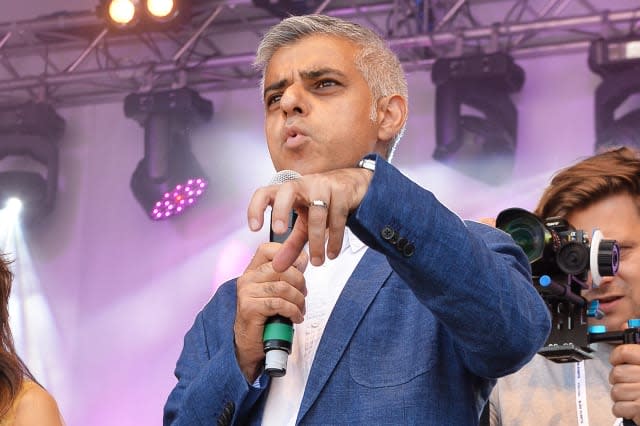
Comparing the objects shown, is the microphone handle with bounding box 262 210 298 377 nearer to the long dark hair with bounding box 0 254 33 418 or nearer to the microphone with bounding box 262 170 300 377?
the microphone with bounding box 262 170 300 377

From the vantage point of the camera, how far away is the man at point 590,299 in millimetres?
2420

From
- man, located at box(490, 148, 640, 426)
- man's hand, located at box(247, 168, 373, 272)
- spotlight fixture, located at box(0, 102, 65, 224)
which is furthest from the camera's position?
spotlight fixture, located at box(0, 102, 65, 224)

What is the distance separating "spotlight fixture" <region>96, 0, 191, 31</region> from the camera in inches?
219

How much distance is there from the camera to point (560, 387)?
2469 mm

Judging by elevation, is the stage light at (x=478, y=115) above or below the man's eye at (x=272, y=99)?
above

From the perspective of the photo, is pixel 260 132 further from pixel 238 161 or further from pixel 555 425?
pixel 555 425

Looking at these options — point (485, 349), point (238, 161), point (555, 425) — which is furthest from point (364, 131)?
point (238, 161)

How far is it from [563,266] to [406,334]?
0.47 m

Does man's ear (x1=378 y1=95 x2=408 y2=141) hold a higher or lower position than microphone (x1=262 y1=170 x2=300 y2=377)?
higher

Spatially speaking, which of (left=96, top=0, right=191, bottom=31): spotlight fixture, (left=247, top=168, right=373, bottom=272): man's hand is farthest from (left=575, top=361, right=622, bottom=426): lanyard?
(left=96, top=0, right=191, bottom=31): spotlight fixture

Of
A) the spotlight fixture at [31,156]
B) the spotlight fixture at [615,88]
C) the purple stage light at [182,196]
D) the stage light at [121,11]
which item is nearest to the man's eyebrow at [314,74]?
the spotlight fixture at [615,88]

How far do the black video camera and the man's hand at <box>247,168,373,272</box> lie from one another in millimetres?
726

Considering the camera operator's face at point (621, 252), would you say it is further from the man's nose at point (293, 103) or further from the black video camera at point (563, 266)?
the man's nose at point (293, 103)

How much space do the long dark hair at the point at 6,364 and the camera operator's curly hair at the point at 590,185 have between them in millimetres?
A: 1312
